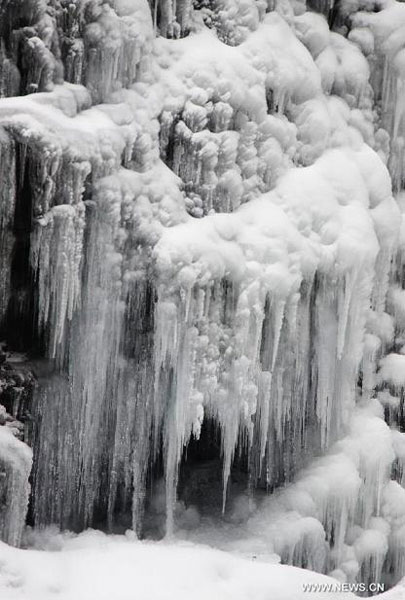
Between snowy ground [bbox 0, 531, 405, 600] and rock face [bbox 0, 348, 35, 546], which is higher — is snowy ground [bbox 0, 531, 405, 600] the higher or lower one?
the lower one

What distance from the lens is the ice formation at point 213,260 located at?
5.19 m

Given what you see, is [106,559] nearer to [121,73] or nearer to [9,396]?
[9,396]

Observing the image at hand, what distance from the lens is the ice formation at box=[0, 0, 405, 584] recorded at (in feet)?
17.0

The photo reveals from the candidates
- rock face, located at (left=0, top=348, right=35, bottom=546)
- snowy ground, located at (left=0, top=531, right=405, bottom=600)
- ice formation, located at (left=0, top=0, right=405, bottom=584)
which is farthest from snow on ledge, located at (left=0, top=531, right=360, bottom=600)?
ice formation, located at (left=0, top=0, right=405, bottom=584)

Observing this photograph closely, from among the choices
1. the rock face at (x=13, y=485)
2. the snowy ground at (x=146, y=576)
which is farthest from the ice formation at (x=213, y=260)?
the snowy ground at (x=146, y=576)

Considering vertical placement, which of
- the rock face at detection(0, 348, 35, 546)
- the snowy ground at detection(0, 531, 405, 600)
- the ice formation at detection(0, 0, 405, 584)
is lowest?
the snowy ground at detection(0, 531, 405, 600)

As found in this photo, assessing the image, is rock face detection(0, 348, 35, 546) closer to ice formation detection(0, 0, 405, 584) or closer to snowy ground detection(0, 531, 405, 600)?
ice formation detection(0, 0, 405, 584)

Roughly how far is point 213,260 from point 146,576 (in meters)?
1.93

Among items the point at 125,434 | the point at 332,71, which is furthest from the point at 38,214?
the point at 332,71

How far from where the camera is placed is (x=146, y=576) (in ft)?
14.4

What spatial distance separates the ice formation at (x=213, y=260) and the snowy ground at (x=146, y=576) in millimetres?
739

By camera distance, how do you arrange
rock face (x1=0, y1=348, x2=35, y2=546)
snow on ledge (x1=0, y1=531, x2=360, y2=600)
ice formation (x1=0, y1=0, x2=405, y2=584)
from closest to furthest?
snow on ledge (x1=0, y1=531, x2=360, y2=600), rock face (x1=0, y1=348, x2=35, y2=546), ice formation (x1=0, y1=0, x2=405, y2=584)

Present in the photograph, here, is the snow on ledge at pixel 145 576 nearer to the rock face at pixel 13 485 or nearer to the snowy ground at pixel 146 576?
the snowy ground at pixel 146 576

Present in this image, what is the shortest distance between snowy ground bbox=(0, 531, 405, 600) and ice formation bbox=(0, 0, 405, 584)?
0.74 m
